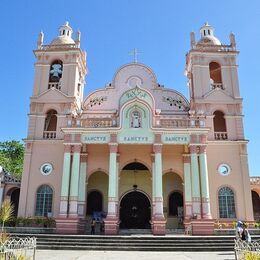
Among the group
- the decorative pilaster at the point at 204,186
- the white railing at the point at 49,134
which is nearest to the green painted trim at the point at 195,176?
the decorative pilaster at the point at 204,186

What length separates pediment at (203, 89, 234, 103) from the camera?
2416 cm

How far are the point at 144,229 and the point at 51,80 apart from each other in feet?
45.0

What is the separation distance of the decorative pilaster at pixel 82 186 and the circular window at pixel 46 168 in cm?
240

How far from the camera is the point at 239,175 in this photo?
2212 centimetres

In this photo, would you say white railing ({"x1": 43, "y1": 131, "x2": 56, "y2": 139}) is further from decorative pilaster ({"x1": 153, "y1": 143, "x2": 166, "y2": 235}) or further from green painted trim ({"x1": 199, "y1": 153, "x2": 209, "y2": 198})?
green painted trim ({"x1": 199, "y1": 153, "x2": 209, "y2": 198})

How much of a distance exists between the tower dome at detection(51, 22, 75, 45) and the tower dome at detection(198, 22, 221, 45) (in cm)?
1100

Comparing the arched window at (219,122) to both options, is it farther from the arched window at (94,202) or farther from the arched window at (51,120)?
the arched window at (51,120)

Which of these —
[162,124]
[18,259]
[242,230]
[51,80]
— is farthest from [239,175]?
[18,259]

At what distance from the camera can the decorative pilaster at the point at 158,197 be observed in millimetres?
17889

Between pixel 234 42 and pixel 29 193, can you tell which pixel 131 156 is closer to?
pixel 29 193

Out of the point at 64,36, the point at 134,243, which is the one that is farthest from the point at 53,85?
the point at 134,243

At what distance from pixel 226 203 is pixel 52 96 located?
1485 cm

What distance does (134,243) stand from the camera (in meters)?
15.2

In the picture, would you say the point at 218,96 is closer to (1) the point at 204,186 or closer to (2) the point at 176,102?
(2) the point at 176,102
